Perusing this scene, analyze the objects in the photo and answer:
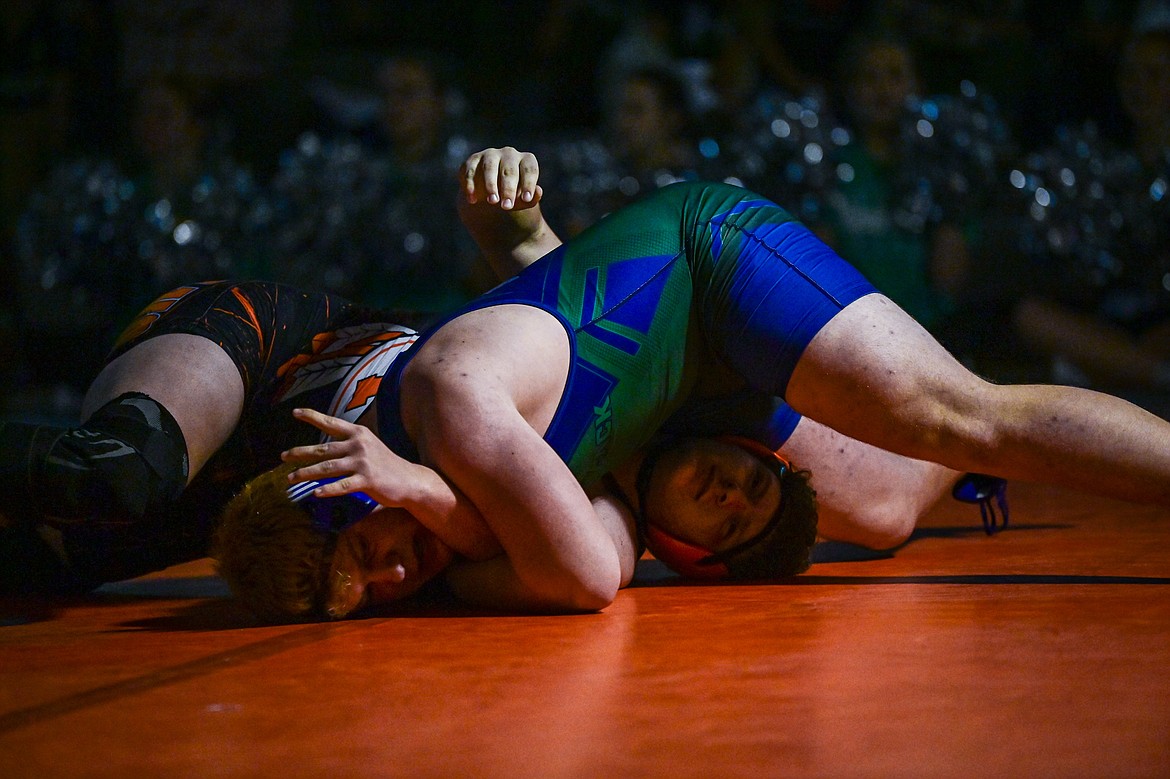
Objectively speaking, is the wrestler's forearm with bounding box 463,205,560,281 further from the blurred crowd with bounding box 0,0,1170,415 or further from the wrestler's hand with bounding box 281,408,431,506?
the blurred crowd with bounding box 0,0,1170,415

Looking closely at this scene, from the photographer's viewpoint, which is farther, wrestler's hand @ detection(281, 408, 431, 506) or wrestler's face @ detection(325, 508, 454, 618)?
wrestler's face @ detection(325, 508, 454, 618)

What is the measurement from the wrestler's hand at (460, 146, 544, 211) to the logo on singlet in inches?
14.3

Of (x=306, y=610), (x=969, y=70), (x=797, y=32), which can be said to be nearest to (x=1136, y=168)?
(x=969, y=70)

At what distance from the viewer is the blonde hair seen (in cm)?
162

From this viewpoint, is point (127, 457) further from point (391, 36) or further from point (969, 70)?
point (391, 36)

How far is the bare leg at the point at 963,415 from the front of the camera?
1683mm

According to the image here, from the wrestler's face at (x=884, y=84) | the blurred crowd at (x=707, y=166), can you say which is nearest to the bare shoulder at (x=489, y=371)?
the blurred crowd at (x=707, y=166)

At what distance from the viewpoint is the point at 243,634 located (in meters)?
1.63

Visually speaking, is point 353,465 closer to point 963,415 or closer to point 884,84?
point 963,415

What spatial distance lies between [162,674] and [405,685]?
0.96 feet

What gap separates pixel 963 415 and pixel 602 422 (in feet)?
1.67

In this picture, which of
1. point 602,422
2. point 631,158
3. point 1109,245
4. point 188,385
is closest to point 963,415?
point 602,422

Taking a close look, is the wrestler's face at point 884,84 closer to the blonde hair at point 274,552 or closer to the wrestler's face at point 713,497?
the wrestler's face at point 713,497

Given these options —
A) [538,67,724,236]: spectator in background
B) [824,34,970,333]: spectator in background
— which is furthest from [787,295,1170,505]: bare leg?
[538,67,724,236]: spectator in background
